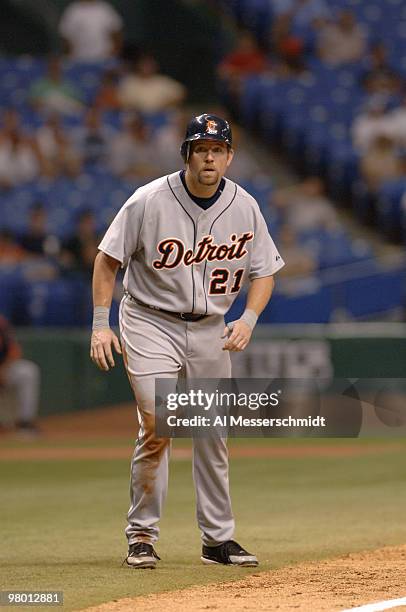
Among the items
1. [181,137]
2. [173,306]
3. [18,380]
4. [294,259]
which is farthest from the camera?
[181,137]

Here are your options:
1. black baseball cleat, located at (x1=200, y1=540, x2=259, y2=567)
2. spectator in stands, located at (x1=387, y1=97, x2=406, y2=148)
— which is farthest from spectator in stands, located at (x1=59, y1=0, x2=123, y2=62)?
black baseball cleat, located at (x1=200, y1=540, x2=259, y2=567)

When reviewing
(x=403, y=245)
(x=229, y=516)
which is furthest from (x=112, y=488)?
(x=403, y=245)

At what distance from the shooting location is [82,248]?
1425 cm

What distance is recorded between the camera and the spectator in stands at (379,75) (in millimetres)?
17984

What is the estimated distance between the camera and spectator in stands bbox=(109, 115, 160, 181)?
53.7 ft

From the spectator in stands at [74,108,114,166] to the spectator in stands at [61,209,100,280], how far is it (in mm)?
2461

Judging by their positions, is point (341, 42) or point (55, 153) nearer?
point (55, 153)

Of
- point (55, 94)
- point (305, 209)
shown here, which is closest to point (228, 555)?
point (305, 209)

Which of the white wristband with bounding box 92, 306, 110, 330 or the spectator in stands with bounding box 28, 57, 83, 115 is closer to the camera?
the white wristband with bounding box 92, 306, 110, 330

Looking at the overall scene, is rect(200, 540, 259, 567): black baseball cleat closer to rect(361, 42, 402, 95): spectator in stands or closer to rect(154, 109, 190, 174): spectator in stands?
rect(154, 109, 190, 174): spectator in stands

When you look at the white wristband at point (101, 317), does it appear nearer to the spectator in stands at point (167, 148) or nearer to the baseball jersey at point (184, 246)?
the baseball jersey at point (184, 246)

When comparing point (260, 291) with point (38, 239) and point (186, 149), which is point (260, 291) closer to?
point (186, 149)

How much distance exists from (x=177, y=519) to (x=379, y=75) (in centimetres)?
1181

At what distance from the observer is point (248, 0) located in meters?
19.9
